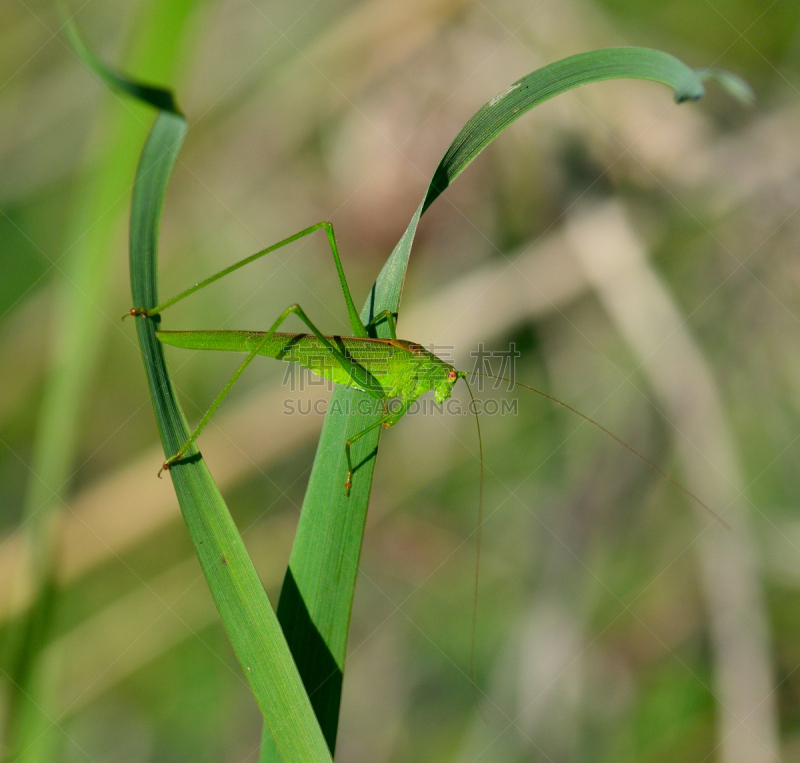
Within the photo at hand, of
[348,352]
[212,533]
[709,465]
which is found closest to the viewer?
[212,533]

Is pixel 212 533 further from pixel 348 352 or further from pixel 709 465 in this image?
pixel 709 465

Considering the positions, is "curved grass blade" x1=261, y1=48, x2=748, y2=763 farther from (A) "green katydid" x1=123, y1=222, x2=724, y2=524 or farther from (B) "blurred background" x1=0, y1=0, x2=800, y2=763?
(B) "blurred background" x1=0, y1=0, x2=800, y2=763

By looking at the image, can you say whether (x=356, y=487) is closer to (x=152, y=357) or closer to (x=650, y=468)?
(x=152, y=357)

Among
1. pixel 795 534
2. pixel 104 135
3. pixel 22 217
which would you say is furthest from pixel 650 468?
pixel 22 217

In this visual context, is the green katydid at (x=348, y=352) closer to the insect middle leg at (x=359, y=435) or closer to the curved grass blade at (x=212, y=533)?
the insect middle leg at (x=359, y=435)

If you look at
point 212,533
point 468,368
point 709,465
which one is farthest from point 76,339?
point 709,465
